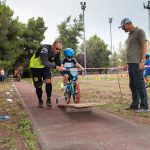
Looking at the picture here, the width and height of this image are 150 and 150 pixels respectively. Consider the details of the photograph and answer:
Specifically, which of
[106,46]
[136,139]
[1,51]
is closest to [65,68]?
[136,139]

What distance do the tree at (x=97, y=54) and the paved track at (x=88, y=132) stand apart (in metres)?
84.9

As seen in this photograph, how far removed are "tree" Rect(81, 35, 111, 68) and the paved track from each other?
8488cm

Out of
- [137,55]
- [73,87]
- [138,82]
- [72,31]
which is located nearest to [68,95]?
[73,87]

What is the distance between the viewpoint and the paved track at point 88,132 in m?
5.91

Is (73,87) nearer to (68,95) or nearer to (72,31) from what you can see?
(68,95)

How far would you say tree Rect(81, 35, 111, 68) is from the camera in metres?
95.8

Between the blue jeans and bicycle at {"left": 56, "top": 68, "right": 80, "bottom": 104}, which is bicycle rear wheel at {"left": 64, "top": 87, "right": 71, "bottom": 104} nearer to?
bicycle at {"left": 56, "top": 68, "right": 80, "bottom": 104}

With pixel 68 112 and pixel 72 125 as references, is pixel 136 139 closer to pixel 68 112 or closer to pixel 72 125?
pixel 72 125

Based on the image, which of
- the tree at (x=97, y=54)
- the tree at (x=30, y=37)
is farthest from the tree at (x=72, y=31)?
the tree at (x=30, y=37)

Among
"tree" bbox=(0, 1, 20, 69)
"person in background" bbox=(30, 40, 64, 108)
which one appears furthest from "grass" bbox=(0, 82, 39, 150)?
"tree" bbox=(0, 1, 20, 69)

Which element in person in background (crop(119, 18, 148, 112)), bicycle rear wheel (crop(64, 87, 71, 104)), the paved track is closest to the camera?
the paved track

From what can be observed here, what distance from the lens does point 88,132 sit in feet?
22.7

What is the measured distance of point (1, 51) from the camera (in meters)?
54.4

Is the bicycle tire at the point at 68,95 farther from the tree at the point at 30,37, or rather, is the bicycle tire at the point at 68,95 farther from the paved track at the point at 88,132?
the tree at the point at 30,37
